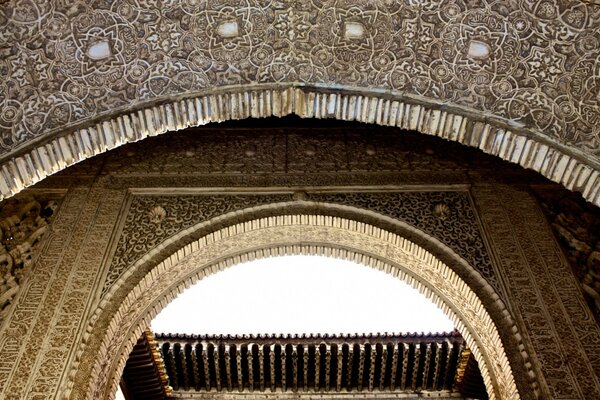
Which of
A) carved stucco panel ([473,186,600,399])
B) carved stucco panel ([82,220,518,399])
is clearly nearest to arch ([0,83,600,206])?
carved stucco panel ([473,186,600,399])

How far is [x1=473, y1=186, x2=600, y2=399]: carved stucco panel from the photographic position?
4203 millimetres

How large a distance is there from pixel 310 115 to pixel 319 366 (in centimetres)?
434

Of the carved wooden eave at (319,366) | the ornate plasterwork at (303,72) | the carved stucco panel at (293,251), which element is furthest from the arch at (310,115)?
the carved wooden eave at (319,366)

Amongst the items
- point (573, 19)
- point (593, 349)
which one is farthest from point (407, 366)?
point (573, 19)

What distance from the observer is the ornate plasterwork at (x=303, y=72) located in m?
3.98

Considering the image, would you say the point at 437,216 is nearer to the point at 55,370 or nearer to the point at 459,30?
the point at 459,30

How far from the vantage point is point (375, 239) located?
209 inches

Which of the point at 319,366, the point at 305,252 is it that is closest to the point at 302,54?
the point at 305,252

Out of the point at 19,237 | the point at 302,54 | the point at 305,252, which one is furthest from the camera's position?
the point at 305,252

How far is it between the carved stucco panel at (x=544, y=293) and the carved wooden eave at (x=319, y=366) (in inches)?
104

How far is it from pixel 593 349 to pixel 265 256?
2530mm

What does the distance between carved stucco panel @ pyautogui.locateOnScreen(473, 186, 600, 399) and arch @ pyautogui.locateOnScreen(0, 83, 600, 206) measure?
40.2 inches

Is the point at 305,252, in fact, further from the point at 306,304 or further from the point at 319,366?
the point at 306,304

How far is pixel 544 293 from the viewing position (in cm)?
469
